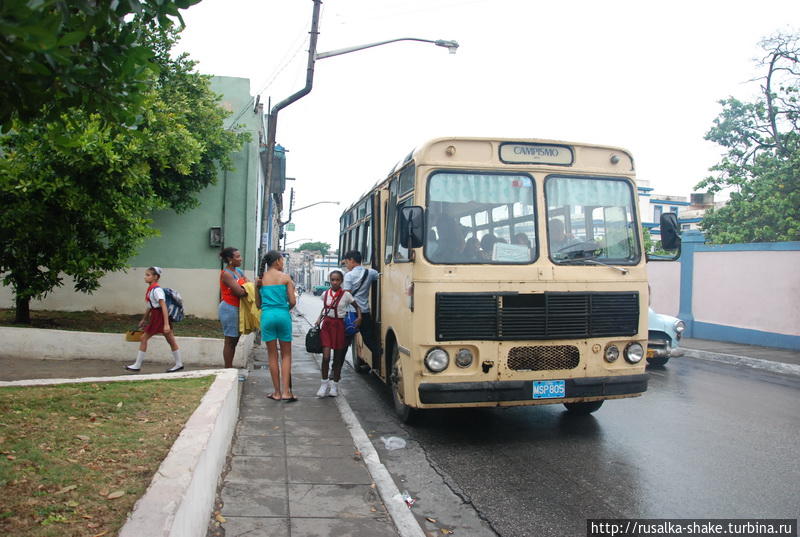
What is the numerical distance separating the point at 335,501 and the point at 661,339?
348 inches

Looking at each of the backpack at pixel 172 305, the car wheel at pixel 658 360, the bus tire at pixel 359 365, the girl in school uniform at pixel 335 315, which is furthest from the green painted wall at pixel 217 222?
the car wheel at pixel 658 360

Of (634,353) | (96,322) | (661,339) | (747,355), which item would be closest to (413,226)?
(634,353)

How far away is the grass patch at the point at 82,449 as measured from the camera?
3.19m

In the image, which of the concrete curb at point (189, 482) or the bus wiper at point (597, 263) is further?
the bus wiper at point (597, 263)

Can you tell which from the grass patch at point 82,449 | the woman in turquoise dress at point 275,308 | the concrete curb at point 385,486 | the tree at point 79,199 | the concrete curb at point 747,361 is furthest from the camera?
the concrete curb at point 747,361

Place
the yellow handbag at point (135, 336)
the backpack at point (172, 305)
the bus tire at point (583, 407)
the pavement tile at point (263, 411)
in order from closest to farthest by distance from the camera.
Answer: the pavement tile at point (263, 411), the bus tire at point (583, 407), the yellow handbag at point (135, 336), the backpack at point (172, 305)

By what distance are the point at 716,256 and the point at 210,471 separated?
17.2 m

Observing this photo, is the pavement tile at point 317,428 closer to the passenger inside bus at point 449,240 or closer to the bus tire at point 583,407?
the passenger inside bus at point 449,240

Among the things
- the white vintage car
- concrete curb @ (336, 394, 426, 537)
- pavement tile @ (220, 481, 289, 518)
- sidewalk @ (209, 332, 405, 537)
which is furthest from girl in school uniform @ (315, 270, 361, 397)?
the white vintage car

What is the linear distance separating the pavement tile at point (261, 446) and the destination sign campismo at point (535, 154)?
3.43 metres

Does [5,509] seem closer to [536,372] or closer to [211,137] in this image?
[536,372]

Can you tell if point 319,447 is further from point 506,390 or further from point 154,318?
point 154,318

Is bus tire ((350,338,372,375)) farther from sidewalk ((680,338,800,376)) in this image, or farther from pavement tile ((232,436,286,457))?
sidewalk ((680,338,800,376))

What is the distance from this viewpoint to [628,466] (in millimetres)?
5523
